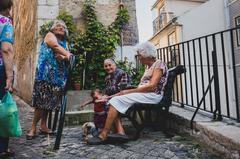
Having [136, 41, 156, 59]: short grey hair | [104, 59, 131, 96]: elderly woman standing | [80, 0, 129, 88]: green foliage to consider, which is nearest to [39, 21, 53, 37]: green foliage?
[80, 0, 129, 88]: green foliage

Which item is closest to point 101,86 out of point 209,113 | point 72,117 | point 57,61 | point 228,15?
point 72,117

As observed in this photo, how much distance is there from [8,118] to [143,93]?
67.3 inches

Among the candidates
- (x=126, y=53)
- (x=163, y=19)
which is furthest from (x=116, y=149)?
(x=163, y=19)

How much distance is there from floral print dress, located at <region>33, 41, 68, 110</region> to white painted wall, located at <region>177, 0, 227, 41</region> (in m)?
15.0

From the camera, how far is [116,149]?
3.47 m

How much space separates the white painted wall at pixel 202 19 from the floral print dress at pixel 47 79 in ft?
49.3

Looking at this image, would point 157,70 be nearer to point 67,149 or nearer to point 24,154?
point 67,149

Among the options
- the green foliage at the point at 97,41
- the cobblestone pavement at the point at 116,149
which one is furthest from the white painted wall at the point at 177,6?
the cobblestone pavement at the point at 116,149

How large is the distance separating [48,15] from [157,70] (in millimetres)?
3889

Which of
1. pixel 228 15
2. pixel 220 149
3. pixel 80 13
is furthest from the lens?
pixel 228 15

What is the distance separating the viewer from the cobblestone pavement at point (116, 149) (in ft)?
10.5

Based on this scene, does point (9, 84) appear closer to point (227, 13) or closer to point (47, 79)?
point (47, 79)

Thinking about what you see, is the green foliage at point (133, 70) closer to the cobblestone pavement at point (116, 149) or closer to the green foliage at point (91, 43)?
the green foliage at point (91, 43)

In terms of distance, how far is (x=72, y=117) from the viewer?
16.2 ft
